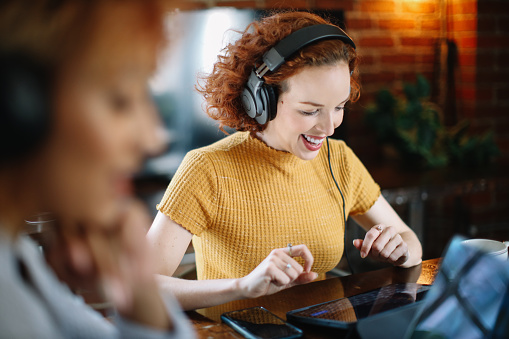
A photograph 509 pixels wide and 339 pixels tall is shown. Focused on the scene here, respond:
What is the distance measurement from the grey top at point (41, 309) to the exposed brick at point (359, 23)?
2587 millimetres

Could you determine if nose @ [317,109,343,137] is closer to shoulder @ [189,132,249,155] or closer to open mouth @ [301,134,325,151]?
open mouth @ [301,134,325,151]

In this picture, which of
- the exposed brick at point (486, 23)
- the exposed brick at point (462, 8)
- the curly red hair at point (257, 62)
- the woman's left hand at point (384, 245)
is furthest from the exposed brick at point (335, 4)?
the woman's left hand at point (384, 245)

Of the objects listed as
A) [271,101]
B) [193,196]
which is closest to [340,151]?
[271,101]

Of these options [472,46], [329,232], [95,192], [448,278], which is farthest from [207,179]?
[472,46]

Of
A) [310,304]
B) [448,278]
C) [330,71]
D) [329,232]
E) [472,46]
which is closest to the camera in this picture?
[448,278]

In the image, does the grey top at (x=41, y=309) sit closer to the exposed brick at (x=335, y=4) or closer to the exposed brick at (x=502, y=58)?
the exposed brick at (x=335, y=4)

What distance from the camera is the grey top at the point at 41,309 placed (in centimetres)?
42

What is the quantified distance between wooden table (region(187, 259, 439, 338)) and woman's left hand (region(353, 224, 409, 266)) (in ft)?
0.12

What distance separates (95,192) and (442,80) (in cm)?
308

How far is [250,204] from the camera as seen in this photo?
131cm

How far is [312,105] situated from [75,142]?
87 cm

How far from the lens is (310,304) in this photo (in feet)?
3.25

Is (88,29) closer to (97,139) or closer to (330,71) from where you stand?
(97,139)

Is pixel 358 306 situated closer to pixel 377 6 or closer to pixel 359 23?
pixel 359 23
